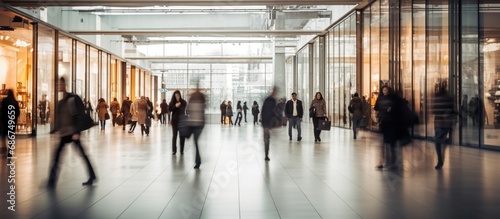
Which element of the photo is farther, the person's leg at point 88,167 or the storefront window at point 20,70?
the storefront window at point 20,70

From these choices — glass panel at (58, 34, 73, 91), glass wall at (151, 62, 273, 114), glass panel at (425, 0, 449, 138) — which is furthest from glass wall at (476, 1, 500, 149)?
glass wall at (151, 62, 273, 114)

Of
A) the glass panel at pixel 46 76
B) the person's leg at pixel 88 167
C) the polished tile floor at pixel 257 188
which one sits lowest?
the polished tile floor at pixel 257 188

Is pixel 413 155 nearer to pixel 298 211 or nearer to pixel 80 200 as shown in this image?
pixel 298 211

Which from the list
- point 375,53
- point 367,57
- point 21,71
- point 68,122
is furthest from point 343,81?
point 68,122

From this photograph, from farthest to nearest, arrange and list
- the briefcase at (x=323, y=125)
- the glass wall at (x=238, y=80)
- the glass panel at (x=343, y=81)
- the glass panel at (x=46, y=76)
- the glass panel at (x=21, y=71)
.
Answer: the glass wall at (x=238, y=80), the glass panel at (x=343, y=81), the glass panel at (x=46, y=76), the glass panel at (x=21, y=71), the briefcase at (x=323, y=125)

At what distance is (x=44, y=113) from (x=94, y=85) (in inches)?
388

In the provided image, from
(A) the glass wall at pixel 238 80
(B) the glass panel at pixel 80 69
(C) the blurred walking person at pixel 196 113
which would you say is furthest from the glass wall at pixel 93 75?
(C) the blurred walking person at pixel 196 113

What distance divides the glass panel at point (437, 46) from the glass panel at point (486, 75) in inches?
45.6

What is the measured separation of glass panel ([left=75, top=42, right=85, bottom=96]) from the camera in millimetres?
28578

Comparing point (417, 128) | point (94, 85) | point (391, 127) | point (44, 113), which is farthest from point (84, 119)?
point (94, 85)

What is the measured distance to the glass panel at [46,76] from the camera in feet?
73.8

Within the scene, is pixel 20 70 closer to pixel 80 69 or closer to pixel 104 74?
pixel 80 69

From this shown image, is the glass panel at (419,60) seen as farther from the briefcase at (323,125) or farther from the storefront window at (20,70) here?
the storefront window at (20,70)

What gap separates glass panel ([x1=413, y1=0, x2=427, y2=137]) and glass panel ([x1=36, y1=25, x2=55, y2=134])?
15433 millimetres
